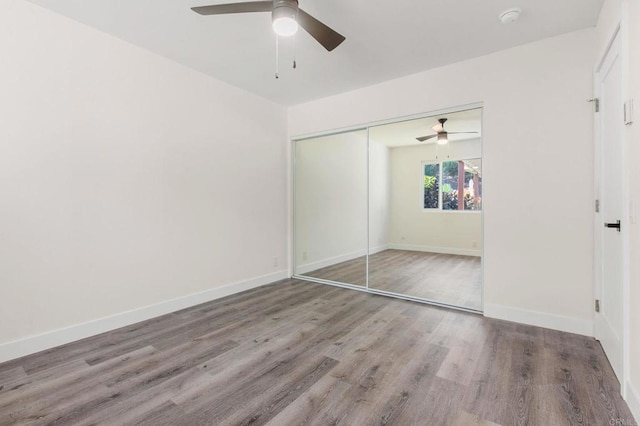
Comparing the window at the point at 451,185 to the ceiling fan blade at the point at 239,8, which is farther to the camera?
the window at the point at 451,185

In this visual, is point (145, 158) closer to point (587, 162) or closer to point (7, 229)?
point (7, 229)

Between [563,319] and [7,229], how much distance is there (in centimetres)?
462

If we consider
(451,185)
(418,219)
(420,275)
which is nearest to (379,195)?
(418,219)

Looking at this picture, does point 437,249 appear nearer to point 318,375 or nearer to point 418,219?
point 418,219

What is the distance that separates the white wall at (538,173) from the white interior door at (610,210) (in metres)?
0.15

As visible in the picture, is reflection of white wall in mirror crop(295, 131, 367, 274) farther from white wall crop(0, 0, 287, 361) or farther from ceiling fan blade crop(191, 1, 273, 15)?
ceiling fan blade crop(191, 1, 273, 15)

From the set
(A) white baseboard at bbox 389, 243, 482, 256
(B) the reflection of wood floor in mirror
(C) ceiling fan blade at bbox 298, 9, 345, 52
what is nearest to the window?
(A) white baseboard at bbox 389, 243, 482, 256

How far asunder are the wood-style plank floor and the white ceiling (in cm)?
268

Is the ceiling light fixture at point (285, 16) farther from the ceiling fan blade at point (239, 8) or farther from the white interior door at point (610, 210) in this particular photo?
the white interior door at point (610, 210)

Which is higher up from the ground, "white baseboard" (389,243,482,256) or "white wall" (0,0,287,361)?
"white wall" (0,0,287,361)

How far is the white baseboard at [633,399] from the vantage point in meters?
1.50

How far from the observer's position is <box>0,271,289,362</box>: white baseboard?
88.0 inches

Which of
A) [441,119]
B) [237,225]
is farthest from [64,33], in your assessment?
[441,119]

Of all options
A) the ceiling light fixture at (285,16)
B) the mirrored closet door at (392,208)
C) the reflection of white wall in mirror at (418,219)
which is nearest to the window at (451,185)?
the mirrored closet door at (392,208)
